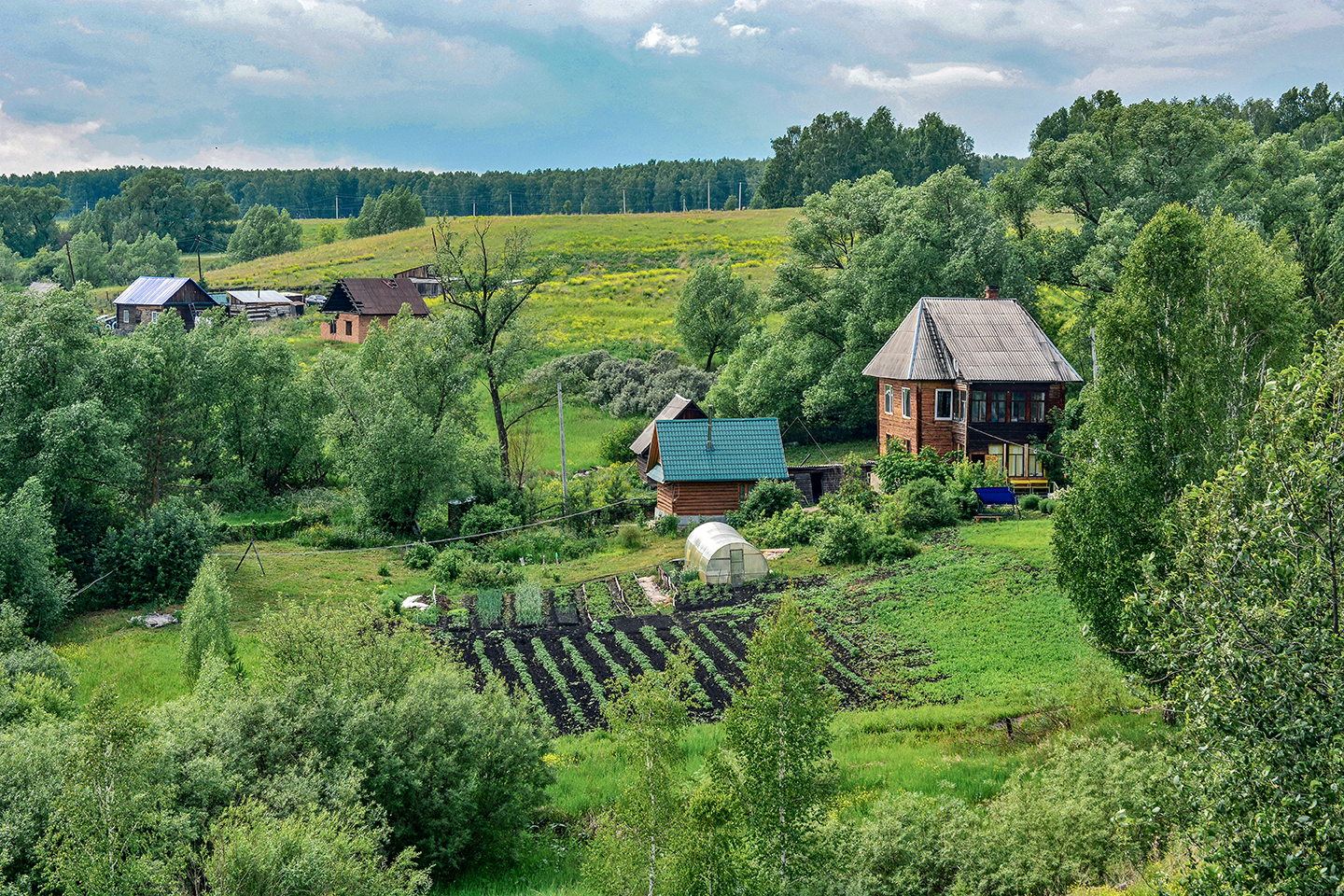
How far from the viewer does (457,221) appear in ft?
428

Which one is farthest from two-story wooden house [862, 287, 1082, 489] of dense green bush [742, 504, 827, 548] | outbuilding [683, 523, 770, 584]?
outbuilding [683, 523, 770, 584]

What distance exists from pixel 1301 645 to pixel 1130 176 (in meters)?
49.1

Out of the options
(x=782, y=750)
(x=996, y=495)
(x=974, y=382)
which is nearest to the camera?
(x=782, y=750)

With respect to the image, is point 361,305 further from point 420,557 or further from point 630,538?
point 630,538

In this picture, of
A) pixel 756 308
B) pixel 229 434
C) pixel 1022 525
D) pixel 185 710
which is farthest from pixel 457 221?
pixel 185 710

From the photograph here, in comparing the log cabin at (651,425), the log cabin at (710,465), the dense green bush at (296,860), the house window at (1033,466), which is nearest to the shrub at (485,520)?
the log cabin at (710,465)

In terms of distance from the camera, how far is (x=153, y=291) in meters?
77.2

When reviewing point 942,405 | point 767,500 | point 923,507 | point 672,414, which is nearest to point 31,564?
point 767,500

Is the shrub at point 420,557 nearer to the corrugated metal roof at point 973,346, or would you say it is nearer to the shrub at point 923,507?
the shrub at point 923,507

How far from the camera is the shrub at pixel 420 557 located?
111 ft

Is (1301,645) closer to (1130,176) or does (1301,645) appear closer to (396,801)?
(396,801)

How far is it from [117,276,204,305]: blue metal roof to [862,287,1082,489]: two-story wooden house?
5872cm

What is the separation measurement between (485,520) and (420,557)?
3.78 metres

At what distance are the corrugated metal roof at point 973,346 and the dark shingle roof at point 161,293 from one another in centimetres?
5837
